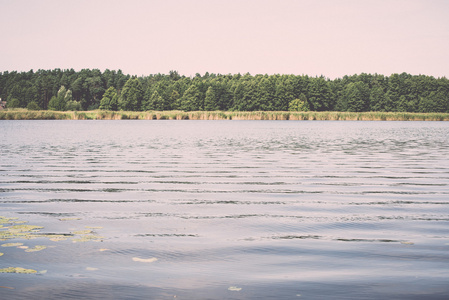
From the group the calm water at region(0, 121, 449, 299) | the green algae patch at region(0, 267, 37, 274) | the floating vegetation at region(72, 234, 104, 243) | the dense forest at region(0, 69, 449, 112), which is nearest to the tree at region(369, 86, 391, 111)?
the dense forest at region(0, 69, 449, 112)

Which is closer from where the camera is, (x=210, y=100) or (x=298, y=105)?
(x=298, y=105)

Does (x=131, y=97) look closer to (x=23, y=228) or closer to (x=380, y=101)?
(x=380, y=101)

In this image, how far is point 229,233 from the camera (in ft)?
27.1

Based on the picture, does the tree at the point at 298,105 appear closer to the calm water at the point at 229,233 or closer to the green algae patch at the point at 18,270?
the calm water at the point at 229,233

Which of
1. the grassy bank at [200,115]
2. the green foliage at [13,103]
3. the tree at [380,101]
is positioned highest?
the tree at [380,101]

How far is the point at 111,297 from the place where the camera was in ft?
16.7

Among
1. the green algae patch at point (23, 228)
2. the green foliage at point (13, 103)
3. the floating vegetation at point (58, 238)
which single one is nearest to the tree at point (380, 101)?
the green foliage at point (13, 103)

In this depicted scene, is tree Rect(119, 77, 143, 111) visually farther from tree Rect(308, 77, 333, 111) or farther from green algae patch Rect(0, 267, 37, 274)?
green algae patch Rect(0, 267, 37, 274)

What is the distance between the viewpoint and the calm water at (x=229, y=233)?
216 inches

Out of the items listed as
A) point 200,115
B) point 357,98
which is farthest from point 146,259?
point 357,98

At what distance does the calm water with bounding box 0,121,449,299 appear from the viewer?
5.48 metres

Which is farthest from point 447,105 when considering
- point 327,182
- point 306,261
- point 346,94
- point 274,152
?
point 306,261

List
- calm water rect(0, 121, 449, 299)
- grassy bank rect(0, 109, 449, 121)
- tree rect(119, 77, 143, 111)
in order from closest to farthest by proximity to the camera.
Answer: calm water rect(0, 121, 449, 299) → grassy bank rect(0, 109, 449, 121) → tree rect(119, 77, 143, 111)

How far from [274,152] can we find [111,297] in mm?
22406
